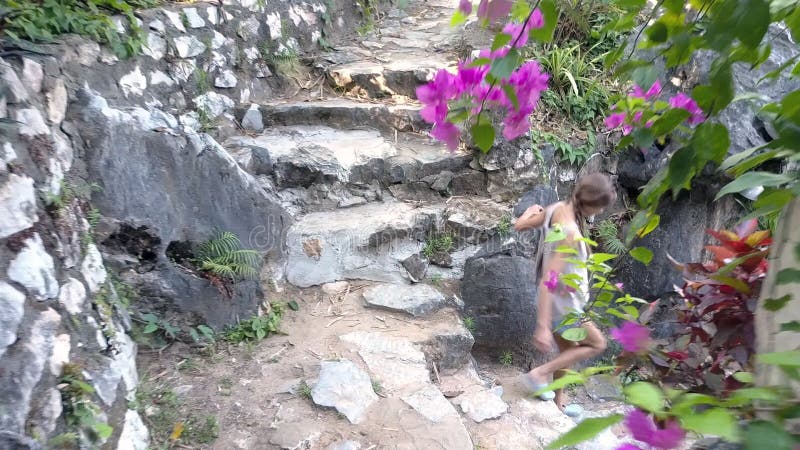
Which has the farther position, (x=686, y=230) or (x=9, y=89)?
(x=686, y=230)

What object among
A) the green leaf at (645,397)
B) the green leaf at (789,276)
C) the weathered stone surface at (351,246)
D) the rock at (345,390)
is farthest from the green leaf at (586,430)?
the weathered stone surface at (351,246)

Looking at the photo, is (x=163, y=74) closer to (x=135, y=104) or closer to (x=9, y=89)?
(x=135, y=104)

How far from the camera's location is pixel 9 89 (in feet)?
6.32

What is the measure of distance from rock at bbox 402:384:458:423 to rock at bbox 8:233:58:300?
1.42 m

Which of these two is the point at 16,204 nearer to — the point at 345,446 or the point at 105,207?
the point at 105,207

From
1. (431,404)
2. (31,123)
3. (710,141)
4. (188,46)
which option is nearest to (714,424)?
(710,141)

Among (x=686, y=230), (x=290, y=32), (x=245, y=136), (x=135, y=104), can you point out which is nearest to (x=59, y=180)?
(x=135, y=104)

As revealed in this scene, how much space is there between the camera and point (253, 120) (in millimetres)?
3904

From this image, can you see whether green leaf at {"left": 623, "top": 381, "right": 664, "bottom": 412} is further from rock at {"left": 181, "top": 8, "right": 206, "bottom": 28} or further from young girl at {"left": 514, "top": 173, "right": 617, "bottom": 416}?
rock at {"left": 181, "top": 8, "right": 206, "bottom": 28}

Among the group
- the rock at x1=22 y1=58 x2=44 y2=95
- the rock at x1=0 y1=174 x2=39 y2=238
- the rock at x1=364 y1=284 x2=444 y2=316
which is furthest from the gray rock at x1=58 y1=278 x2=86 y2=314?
the rock at x1=364 y1=284 x2=444 y2=316

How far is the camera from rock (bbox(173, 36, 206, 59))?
3375mm

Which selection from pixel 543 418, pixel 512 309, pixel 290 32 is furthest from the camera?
pixel 290 32

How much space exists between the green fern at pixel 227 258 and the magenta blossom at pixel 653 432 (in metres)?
2.21

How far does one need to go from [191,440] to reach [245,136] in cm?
215
